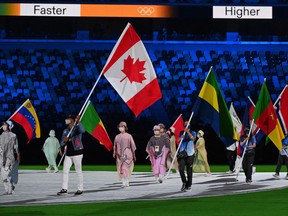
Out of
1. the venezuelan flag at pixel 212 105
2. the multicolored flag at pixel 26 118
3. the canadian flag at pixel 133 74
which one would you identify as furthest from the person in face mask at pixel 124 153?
the multicolored flag at pixel 26 118

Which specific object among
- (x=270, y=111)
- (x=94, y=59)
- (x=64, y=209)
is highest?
(x=94, y=59)

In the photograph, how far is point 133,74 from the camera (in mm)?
18297

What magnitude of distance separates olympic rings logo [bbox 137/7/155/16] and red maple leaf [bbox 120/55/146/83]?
1233 inches

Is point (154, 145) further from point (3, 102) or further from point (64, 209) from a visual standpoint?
point (3, 102)

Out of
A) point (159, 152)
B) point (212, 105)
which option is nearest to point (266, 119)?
point (159, 152)

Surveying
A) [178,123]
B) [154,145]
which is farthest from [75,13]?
[154,145]

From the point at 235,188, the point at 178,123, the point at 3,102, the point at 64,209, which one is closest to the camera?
the point at 64,209

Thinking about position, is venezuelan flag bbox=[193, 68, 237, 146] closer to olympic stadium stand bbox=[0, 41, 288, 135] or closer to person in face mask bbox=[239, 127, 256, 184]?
person in face mask bbox=[239, 127, 256, 184]

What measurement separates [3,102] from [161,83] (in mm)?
7958

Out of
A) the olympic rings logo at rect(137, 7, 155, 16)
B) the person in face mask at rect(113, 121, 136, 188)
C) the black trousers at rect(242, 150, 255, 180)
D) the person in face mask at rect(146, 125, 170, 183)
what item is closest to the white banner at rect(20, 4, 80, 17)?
the olympic rings logo at rect(137, 7, 155, 16)

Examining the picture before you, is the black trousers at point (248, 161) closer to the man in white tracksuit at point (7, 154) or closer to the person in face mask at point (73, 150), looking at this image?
the person in face mask at point (73, 150)

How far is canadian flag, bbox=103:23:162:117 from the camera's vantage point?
18.2 m

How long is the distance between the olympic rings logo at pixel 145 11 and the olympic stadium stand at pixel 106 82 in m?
2.29

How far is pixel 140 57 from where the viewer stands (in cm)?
1841
